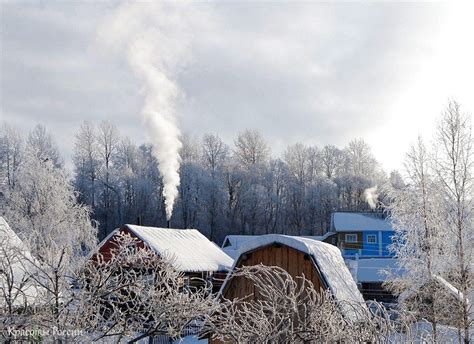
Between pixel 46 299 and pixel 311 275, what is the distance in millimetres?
6412

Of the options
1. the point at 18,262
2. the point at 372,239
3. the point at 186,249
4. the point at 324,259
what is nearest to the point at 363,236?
the point at 372,239

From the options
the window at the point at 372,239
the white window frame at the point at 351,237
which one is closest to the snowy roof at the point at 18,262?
the white window frame at the point at 351,237

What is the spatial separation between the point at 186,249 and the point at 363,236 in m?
23.3

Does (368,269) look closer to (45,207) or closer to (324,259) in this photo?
(45,207)

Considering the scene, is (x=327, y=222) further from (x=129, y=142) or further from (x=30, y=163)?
(x=30, y=163)

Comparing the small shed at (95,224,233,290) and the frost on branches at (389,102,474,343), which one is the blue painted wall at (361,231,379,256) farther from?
the frost on branches at (389,102,474,343)

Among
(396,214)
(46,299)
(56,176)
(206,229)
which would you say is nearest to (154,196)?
(206,229)

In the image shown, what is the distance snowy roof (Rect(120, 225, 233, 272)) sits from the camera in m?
22.2

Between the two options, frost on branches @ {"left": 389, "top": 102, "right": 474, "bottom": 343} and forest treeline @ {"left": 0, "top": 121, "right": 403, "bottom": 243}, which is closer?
frost on branches @ {"left": 389, "top": 102, "right": 474, "bottom": 343}

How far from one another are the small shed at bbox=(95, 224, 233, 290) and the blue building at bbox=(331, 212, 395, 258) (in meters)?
19.4

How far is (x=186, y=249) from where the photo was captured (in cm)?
2400

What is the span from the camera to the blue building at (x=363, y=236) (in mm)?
42562

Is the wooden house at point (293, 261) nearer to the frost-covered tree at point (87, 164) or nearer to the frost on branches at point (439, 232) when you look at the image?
the frost on branches at point (439, 232)

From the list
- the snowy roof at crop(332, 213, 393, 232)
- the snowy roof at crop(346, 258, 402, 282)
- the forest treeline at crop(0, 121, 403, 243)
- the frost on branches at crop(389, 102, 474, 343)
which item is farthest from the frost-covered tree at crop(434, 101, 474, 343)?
the forest treeline at crop(0, 121, 403, 243)
